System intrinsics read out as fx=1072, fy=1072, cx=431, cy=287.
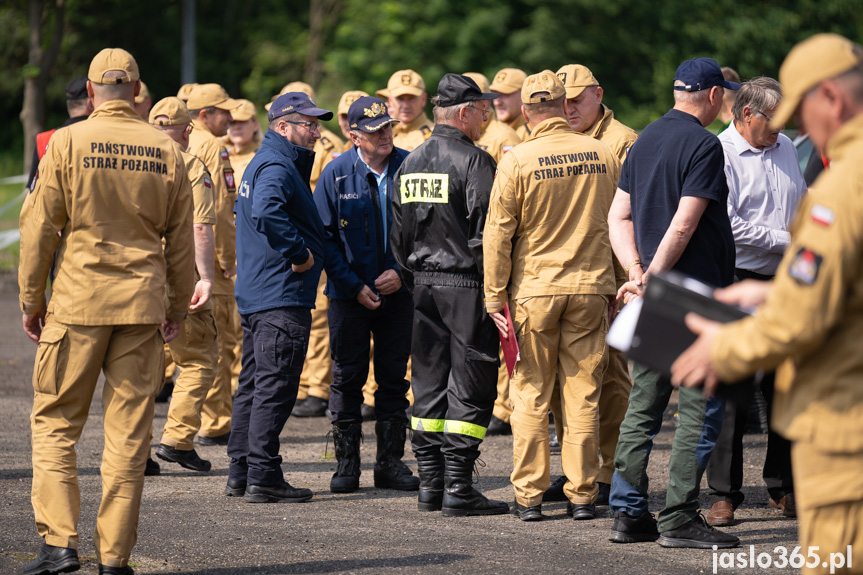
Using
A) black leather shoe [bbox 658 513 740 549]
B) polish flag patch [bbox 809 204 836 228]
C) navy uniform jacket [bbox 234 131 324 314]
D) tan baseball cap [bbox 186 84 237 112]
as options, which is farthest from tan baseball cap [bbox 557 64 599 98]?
polish flag patch [bbox 809 204 836 228]

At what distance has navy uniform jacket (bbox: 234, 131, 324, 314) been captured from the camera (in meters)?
6.23

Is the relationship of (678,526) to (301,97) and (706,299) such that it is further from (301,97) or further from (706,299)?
(301,97)

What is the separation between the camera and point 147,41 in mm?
35219

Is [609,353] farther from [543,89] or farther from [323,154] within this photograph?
[323,154]

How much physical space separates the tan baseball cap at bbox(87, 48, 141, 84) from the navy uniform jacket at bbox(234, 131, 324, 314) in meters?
1.34

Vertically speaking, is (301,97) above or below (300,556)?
above

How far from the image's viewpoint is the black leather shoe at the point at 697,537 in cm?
541

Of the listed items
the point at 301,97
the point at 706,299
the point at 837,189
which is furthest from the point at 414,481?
the point at 837,189

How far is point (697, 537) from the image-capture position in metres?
5.44

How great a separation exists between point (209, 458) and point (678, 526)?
3.62 meters

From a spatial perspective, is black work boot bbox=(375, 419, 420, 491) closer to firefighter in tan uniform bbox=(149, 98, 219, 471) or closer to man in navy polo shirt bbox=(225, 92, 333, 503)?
man in navy polo shirt bbox=(225, 92, 333, 503)

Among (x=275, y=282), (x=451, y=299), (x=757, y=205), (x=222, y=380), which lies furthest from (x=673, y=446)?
(x=222, y=380)

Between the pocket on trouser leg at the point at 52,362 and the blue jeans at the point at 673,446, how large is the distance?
278 centimetres

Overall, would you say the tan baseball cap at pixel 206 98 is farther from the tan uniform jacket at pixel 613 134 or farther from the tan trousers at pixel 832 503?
the tan trousers at pixel 832 503
